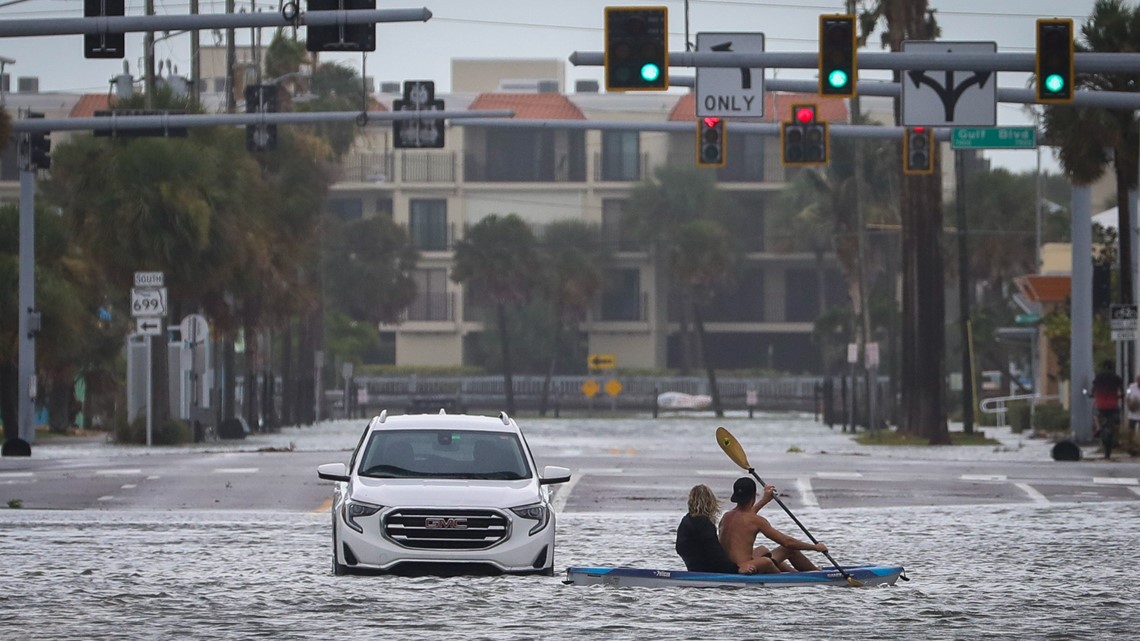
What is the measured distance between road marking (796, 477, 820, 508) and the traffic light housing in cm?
672

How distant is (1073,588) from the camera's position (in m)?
16.9

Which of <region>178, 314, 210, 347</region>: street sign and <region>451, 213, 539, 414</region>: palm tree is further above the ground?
<region>451, 213, 539, 414</region>: palm tree

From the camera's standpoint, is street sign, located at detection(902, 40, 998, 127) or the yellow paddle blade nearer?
the yellow paddle blade

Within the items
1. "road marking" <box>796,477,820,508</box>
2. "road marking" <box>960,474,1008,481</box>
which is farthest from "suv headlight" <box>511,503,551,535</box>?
"road marking" <box>960,474,1008,481</box>

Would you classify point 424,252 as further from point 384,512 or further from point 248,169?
point 384,512

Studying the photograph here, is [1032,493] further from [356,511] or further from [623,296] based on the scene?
[623,296]

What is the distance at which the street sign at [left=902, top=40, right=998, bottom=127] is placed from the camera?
93.2 ft

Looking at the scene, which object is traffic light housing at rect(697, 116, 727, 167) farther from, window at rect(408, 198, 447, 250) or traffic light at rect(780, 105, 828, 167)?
window at rect(408, 198, 447, 250)

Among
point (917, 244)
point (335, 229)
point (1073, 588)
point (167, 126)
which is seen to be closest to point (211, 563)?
point (1073, 588)

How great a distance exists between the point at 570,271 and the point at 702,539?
81868 mm

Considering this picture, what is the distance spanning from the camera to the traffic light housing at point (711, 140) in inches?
1384

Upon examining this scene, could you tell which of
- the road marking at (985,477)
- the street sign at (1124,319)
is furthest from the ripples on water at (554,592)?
the street sign at (1124,319)

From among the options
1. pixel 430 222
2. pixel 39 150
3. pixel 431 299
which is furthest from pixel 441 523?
pixel 431 299

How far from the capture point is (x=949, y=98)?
28781mm
